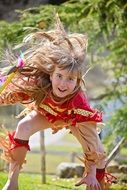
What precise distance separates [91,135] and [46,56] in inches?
22.3

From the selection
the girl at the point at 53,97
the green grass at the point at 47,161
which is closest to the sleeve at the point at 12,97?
the girl at the point at 53,97

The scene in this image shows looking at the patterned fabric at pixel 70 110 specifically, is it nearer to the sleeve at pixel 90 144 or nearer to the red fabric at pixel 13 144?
the sleeve at pixel 90 144

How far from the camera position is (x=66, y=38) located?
3662mm

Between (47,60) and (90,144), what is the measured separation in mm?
592

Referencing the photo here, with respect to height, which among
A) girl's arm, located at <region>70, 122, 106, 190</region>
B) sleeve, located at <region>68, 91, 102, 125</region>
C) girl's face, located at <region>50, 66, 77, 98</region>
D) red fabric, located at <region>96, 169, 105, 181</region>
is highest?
girl's face, located at <region>50, 66, 77, 98</region>

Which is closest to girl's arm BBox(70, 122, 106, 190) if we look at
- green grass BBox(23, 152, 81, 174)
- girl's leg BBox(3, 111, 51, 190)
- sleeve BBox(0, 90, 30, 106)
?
girl's leg BBox(3, 111, 51, 190)

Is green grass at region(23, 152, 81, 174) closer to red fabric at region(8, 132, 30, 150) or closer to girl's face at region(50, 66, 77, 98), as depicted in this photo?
red fabric at region(8, 132, 30, 150)

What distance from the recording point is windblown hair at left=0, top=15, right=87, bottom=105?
11.6 ft

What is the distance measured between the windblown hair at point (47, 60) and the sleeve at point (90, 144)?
0.89 ft

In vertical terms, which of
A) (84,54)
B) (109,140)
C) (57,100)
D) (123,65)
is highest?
(84,54)

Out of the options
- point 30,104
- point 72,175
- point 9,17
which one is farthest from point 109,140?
point 9,17

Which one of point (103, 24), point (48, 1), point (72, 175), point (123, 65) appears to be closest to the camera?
point (103, 24)

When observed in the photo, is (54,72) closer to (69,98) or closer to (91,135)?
(69,98)

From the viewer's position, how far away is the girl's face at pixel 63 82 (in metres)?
3.51
